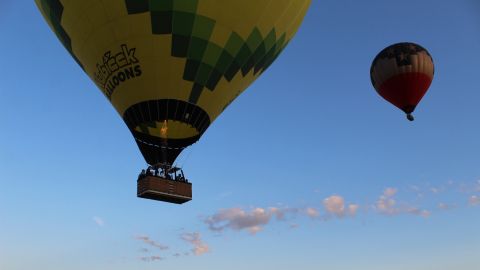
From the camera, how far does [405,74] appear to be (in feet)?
71.4

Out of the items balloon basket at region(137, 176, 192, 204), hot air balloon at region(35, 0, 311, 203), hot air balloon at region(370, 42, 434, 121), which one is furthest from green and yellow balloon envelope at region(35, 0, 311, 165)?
hot air balloon at region(370, 42, 434, 121)

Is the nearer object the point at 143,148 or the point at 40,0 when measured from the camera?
the point at 143,148

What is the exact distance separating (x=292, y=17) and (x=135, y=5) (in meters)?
6.11

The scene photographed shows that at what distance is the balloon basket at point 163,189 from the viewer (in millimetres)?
15992

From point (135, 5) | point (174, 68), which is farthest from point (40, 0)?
point (174, 68)

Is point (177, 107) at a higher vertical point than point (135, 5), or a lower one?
lower

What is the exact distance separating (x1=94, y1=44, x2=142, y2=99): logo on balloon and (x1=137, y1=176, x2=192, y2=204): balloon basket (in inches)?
130

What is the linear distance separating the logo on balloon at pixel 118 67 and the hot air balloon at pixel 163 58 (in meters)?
0.03

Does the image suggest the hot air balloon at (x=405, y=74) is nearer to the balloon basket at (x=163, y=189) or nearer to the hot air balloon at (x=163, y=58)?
the hot air balloon at (x=163, y=58)

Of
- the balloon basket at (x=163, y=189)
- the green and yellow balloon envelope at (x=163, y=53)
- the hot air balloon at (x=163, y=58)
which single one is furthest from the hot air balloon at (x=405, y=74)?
the balloon basket at (x=163, y=189)

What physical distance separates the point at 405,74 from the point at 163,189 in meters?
11.4

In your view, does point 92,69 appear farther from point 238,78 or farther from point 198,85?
point 238,78

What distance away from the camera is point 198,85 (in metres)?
17.5

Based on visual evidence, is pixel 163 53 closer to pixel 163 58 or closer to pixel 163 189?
pixel 163 58
